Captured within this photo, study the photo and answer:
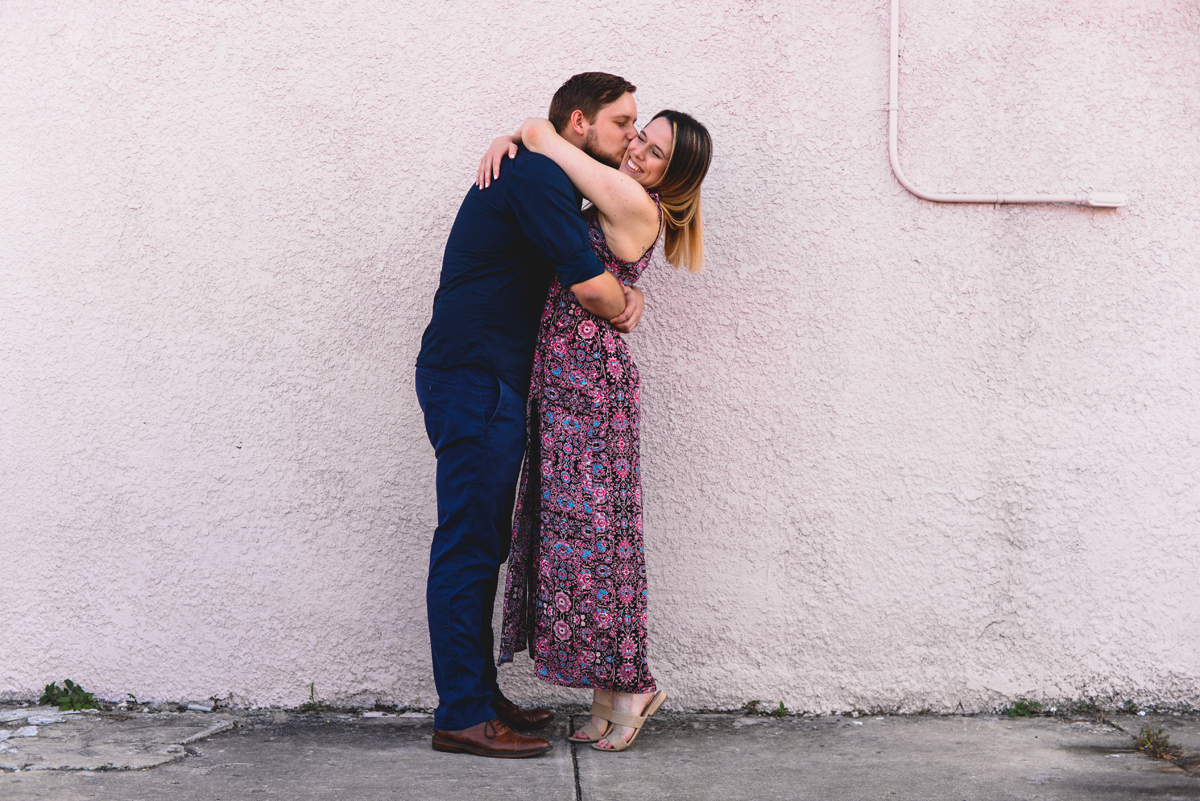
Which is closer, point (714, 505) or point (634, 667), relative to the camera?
point (634, 667)

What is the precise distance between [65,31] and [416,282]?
4.45ft

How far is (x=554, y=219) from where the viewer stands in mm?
2391

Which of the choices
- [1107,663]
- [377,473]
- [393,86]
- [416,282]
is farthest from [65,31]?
[1107,663]

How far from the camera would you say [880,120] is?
293 cm

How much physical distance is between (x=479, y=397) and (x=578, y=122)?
0.81m

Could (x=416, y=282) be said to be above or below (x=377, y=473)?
above

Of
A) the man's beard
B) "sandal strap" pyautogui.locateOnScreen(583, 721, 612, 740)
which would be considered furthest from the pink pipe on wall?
"sandal strap" pyautogui.locateOnScreen(583, 721, 612, 740)

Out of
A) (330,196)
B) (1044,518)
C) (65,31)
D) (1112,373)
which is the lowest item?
(1044,518)

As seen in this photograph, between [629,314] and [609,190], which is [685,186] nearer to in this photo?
[609,190]

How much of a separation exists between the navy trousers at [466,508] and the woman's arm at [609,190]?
531 millimetres

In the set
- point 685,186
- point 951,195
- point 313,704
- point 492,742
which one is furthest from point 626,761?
point 951,195

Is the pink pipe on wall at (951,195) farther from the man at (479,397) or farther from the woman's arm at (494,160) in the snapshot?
the woman's arm at (494,160)

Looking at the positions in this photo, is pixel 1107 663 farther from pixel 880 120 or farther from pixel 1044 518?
pixel 880 120

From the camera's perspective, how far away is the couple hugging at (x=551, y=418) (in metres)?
2.53
